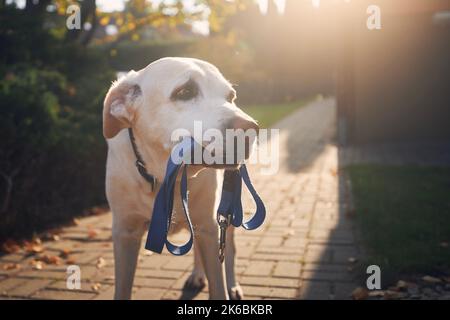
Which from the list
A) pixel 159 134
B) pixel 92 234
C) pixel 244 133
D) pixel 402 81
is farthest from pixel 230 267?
pixel 402 81

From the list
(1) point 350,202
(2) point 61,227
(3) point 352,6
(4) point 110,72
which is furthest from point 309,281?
(3) point 352,6

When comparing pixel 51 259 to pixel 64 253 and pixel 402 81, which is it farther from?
pixel 402 81

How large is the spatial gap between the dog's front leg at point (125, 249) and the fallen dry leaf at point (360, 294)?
1598mm

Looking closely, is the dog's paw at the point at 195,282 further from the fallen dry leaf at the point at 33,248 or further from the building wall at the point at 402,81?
the building wall at the point at 402,81

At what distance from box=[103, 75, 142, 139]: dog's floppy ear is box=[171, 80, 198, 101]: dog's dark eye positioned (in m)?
0.29

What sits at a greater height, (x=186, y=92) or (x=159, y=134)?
(x=186, y=92)

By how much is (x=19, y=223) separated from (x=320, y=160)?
6461 millimetres

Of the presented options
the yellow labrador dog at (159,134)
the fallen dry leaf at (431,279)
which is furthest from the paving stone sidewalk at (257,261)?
the yellow labrador dog at (159,134)

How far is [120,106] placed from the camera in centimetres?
282

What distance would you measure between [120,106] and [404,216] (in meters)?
3.84

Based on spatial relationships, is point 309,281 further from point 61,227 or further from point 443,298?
point 61,227

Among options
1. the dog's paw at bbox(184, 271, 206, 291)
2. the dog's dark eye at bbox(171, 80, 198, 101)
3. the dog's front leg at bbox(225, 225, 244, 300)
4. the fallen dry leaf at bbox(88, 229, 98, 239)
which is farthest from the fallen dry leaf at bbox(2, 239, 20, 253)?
the dog's dark eye at bbox(171, 80, 198, 101)

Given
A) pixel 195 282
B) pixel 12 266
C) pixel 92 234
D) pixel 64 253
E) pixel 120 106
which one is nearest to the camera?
pixel 120 106

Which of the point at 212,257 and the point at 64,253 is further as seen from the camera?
the point at 64,253
